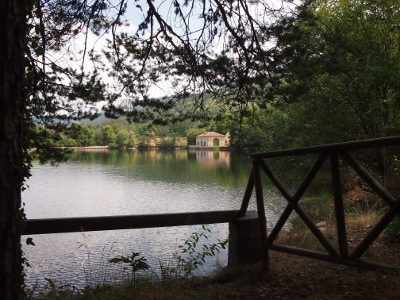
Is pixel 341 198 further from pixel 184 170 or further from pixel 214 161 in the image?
pixel 214 161

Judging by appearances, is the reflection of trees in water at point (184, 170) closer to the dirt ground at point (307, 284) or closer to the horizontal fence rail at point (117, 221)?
the horizontal fence rail at point (117, 221)

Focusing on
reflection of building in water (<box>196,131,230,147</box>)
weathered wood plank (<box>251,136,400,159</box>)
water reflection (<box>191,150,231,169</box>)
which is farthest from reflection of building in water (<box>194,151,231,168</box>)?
weathered wood plank (<box>251,136,400,159</box>)

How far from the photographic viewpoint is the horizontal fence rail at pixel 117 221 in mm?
3918

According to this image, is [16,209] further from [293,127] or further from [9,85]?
[293,127]

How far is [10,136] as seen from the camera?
1.75 meters

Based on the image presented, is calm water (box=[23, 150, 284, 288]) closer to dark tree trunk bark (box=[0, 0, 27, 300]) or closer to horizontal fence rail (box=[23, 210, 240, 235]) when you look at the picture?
horizontal fence rail (box=[23, 210, 240, 235])

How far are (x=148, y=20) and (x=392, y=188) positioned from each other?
145 inches

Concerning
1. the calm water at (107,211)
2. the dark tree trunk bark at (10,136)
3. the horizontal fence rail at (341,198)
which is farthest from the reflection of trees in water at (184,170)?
the dark tree trunk bark at (10,136)

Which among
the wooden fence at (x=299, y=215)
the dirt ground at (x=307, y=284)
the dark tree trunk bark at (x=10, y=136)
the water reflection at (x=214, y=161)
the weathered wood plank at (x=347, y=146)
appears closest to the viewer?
the dark tree trunk bark at (x=10, y=136)

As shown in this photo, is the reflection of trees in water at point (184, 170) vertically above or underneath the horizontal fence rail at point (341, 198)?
underneath

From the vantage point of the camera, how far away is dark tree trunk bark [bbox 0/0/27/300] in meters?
1.72

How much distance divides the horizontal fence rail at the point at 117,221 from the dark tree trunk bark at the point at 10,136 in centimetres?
209

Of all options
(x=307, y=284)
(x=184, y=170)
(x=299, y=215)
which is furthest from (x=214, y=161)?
(x=299, y=215)

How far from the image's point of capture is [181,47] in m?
5.45
